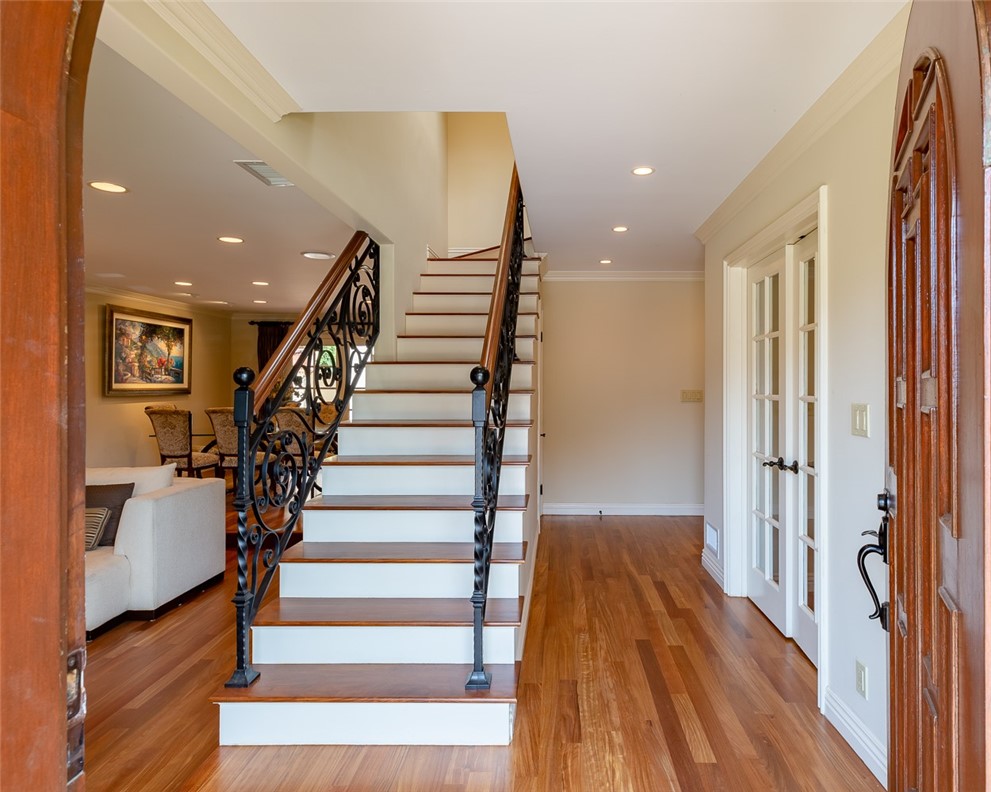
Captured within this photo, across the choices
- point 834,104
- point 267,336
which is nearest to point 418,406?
point 834,104

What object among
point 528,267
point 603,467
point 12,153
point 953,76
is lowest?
point 603,467

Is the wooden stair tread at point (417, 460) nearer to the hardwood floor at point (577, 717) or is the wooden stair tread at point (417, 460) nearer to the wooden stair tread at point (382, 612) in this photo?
the wooden stair tread at point (382, 612)

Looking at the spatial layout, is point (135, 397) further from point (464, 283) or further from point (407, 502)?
point (407, 502)

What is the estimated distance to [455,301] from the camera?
4.69 metres

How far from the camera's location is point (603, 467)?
5.95 metres

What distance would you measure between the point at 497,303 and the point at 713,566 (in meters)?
2.54

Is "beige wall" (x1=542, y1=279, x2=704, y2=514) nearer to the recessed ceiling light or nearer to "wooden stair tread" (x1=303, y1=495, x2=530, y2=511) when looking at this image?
"wooden stair tread" (x1=303, y1=495, x2=530, y2=511)

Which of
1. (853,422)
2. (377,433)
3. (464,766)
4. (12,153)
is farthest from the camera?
(377,433)

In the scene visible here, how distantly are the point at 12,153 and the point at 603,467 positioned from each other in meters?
5.76

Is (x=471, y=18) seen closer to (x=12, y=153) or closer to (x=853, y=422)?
(x=12, y=153)

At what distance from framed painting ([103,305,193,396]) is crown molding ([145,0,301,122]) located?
18.9ft

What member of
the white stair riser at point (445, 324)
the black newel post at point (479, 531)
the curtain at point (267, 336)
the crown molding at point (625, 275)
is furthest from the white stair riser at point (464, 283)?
the curtain at point (267, 336)

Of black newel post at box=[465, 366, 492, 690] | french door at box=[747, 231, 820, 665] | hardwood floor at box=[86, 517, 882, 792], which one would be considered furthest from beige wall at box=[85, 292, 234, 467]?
french door at box=[747, 231, 820, 665]

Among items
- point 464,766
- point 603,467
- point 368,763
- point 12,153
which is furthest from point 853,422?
point 603,467
